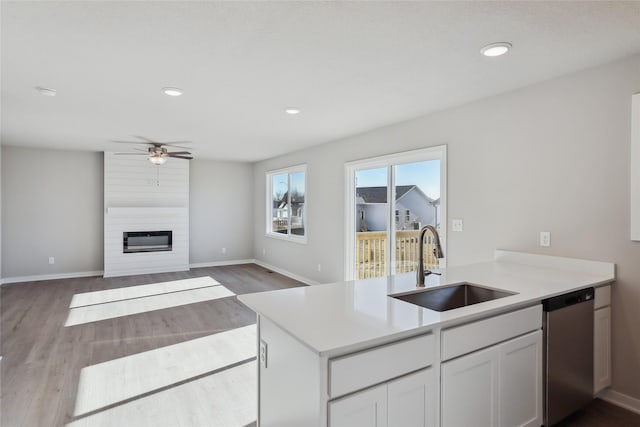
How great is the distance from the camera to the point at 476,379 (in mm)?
1772

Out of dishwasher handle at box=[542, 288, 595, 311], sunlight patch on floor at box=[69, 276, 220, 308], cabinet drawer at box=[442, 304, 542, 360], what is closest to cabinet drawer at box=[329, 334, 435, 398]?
cabinet drawer at box=[442, 304, 542, 360]

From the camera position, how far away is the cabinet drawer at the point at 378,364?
1.33 m

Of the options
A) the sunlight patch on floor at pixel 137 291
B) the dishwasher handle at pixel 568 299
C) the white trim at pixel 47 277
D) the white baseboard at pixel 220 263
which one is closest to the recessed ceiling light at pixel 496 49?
the dishwasher handle at pixel 568 299

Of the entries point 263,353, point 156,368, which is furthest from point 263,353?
point 156,368

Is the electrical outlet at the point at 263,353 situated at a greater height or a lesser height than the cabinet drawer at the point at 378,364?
lesser

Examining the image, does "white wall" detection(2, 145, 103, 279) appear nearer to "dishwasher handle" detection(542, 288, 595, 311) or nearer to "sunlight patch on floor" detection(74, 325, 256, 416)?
"sunlight patch on floor" detection(74, 325, 256, 416)

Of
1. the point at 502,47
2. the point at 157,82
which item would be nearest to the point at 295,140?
the point at 157,82

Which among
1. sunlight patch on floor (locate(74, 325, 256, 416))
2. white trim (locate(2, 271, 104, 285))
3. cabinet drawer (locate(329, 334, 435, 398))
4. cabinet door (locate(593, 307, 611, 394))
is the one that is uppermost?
cabinet drawer (locate(329, 334, 435, 398))

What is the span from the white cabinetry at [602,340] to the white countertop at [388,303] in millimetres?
125

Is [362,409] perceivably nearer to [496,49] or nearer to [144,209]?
[496,49]

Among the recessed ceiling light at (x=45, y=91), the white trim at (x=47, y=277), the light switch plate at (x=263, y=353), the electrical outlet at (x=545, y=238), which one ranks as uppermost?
the recessed ceiling light at (x=45, y=91)

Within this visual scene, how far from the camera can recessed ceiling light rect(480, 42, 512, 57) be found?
88.1 inches

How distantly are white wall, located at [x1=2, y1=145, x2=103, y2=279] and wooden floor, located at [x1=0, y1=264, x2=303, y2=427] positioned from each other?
0.58 m

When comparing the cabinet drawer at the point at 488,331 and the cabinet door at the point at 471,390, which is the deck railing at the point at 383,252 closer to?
the cabinet drawer at the point at 488,331
